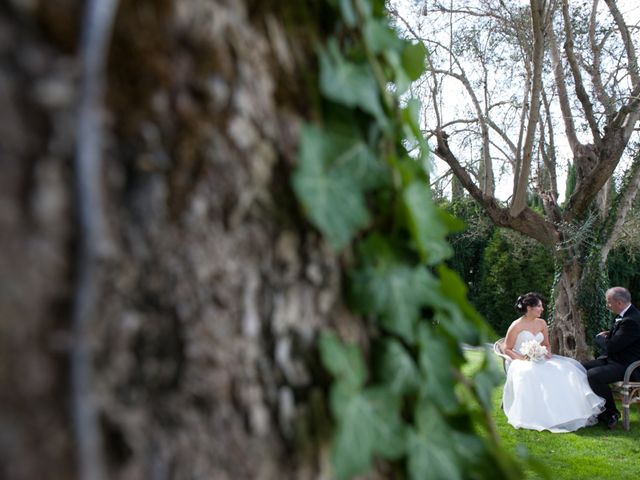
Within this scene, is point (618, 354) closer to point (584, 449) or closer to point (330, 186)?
point (584, 449)

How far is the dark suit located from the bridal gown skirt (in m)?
0.10

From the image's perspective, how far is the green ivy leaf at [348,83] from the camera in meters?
0.62

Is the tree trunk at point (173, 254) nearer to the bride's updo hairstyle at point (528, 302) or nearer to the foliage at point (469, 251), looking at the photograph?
the bride's updo hairstyle at point (528, 302)

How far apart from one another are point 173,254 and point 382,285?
24 cm

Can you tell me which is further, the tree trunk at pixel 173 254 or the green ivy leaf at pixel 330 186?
the green ivy leaf at pixel 330 186

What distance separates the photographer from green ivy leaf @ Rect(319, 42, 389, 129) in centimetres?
62

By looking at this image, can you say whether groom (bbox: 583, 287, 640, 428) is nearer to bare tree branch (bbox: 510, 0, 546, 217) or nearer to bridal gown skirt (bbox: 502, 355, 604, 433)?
bridal gown skirt (bbox: 502, 355, 604, 433)

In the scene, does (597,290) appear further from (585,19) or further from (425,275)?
(425,275)

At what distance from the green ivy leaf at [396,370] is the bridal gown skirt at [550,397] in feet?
21.7

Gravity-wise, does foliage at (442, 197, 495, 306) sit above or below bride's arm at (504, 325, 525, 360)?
above

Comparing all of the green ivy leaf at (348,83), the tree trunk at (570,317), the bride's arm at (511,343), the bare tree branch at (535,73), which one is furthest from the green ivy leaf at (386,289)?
the tree trunk at (570,317)

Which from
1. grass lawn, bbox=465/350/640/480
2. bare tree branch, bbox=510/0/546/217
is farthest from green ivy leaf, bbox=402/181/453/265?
bare tree branch, bbox=510/0/546/217

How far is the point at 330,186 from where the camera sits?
594 millimetres

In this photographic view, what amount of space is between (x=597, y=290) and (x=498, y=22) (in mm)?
5077
